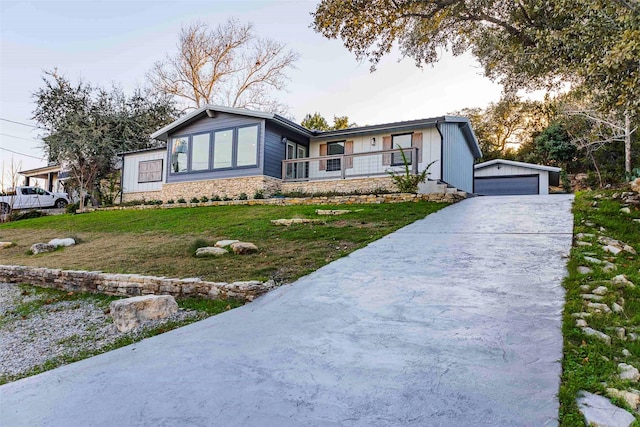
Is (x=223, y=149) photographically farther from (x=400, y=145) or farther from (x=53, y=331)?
(x=53, y=331)

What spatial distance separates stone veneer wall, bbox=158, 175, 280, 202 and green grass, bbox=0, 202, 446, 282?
1803 mm

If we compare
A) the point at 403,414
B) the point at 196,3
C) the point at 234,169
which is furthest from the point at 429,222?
the point at 196,3

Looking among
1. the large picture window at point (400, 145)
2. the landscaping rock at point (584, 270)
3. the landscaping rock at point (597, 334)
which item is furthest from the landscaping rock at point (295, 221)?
the landscaping rock at point (597, 334)

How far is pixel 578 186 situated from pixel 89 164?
28016mm

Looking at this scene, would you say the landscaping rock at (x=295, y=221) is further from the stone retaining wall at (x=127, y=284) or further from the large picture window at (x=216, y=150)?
the large picture window at (x=216, y=150)

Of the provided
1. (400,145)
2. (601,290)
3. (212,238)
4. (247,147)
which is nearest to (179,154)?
(247,147)

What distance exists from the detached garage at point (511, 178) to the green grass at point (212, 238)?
36.3ft

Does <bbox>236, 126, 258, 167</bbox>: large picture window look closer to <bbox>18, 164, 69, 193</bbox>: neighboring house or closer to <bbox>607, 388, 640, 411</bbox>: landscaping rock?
<bbox>607, 388, 640, 411</bbox>: landscaping rock

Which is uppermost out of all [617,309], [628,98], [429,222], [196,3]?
[196,3]

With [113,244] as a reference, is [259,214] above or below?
above

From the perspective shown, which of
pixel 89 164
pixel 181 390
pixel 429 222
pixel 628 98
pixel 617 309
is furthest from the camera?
pixel 89 164

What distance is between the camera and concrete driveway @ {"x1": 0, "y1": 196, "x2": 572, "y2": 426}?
2127 mm

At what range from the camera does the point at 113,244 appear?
9.60 meters

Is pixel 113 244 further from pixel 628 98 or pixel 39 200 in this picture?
pixel 39 200
